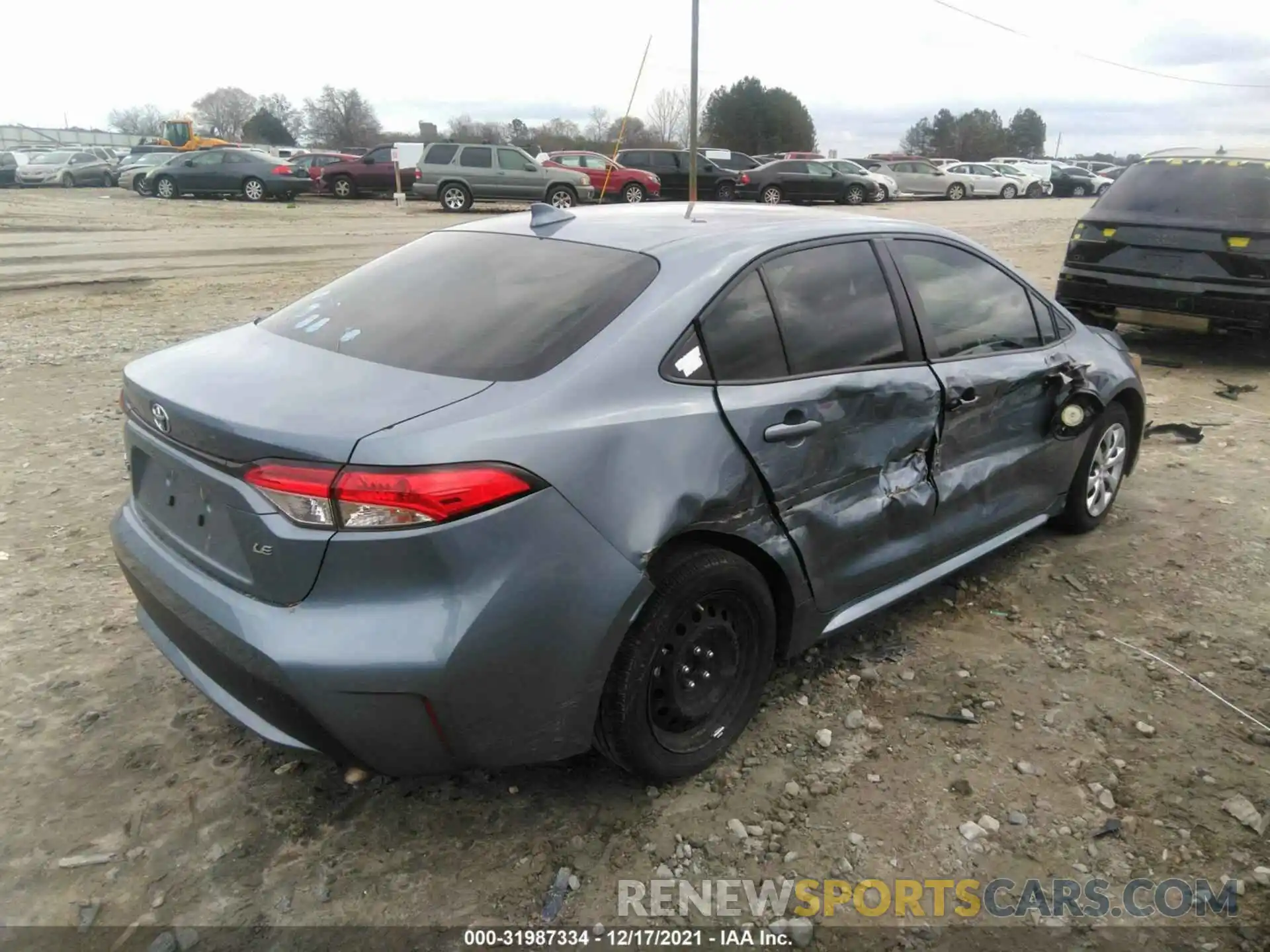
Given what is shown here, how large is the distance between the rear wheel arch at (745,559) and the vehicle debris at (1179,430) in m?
4.19

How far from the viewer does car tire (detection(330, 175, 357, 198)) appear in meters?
27.6

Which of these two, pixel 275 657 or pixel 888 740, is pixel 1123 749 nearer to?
pixel 888 740

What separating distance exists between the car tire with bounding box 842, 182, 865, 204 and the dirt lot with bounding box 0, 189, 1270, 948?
1020 inches

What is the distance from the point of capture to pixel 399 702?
221 cm

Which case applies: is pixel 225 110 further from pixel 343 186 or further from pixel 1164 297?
pixel 1164 297

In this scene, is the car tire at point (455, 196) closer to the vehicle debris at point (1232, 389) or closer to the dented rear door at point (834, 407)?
the vehicle debris at point (1232, 389)

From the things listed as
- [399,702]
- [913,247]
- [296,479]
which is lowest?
[399,702]

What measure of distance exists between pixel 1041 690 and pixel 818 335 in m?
1.48

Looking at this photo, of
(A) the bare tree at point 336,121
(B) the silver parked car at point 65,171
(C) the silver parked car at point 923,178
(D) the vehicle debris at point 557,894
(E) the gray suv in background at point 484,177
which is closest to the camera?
(D) the vehicle debris at point 557,894

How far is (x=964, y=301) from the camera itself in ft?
12.2

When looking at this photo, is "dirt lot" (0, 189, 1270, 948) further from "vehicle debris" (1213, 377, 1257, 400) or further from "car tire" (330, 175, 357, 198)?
"car tire" (330, 175, 357, 198)

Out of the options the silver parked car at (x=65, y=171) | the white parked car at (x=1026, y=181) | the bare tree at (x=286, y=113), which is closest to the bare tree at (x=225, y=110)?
the bare tree at (x=286, y=113)

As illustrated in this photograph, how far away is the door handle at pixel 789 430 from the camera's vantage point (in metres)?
2.79

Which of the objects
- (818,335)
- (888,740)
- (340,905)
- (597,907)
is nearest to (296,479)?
(340,905)
